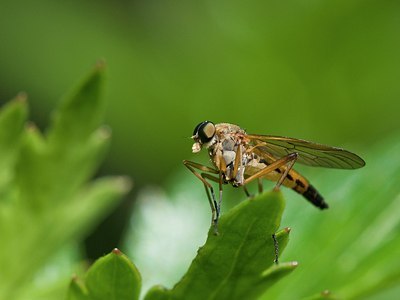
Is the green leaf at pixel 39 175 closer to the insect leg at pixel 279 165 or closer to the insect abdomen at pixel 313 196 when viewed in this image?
the insect leg at pixel 279 165

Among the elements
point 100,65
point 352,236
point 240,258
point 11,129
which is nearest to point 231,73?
point 352,236

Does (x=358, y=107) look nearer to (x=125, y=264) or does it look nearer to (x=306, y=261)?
(x=306, y=261)

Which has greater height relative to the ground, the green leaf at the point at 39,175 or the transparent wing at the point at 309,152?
the transparent wing at the point at 309,152

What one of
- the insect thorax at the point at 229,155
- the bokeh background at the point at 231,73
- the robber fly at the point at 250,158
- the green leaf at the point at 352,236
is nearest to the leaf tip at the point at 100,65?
the robber fly at the point at 250,158

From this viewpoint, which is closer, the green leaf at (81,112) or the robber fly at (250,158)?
the green leaf at (81,112)

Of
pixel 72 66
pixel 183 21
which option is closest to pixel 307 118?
pixel 183 21

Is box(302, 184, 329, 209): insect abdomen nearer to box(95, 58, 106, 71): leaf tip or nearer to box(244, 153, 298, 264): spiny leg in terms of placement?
box(244, 153, 298, 264): spiny leg
